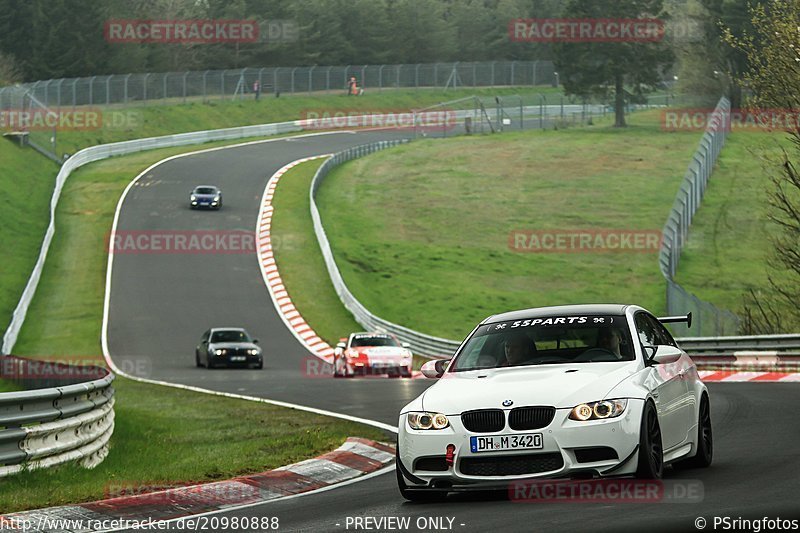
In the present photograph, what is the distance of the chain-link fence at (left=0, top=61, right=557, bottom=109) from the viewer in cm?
8738

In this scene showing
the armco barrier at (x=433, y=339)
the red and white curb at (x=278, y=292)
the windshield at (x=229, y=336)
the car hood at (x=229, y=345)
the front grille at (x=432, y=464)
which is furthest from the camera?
the red and white curb at (x=278, y=292)

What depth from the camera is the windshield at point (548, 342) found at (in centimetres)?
1100

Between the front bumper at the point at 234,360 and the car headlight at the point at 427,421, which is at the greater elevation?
the car headlight at the point at 427,421

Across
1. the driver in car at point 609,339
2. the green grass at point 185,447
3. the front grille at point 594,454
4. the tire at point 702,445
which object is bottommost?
the green grass at point 185,447

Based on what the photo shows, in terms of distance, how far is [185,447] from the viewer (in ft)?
52.5

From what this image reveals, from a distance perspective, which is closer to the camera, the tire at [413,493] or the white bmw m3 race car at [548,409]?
the white bmw m3 race car at [548,409]

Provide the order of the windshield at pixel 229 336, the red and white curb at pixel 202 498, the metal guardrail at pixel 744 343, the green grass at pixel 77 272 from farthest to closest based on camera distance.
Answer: the green grass at pixel 77 272 → the windshield at pixel 229 336 → the metal guardrail at pixel 744 343 → the red and white curb at pixel 202 498

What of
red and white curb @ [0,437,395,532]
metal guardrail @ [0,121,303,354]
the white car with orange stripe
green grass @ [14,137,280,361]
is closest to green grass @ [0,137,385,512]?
green grass @ [14,137,280,361]

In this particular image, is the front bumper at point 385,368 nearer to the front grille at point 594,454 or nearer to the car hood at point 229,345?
the car hood at point 229,345

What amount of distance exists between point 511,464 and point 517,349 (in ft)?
5.17

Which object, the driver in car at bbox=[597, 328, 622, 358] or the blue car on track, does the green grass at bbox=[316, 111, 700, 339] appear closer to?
the blue car on track

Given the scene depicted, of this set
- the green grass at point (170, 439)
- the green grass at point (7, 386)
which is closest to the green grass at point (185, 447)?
the green grass at point (170, 439)

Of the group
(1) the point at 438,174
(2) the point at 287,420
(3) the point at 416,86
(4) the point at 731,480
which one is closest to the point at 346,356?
(2) the point at 287,420

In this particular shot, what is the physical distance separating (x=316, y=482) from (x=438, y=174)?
2593 inches
